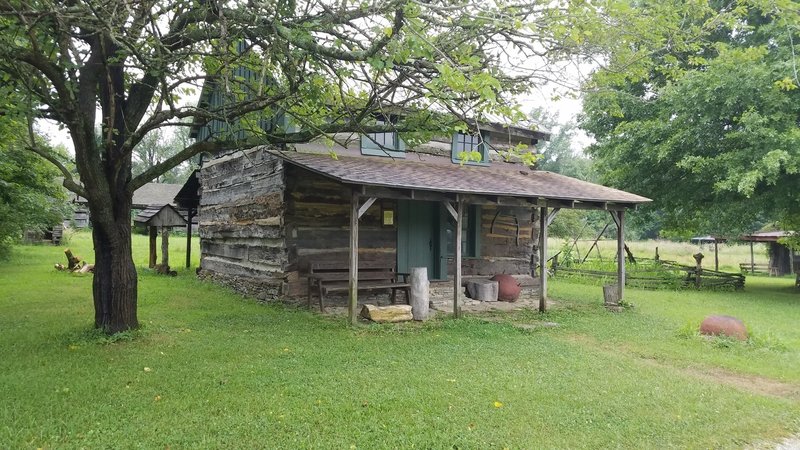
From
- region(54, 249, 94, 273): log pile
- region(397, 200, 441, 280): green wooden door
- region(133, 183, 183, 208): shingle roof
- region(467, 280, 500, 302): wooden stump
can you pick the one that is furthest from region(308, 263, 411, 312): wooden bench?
region(133, 183, 183, 208): shingle roof

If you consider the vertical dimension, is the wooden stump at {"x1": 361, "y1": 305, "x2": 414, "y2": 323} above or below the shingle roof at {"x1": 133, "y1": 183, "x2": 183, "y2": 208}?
below

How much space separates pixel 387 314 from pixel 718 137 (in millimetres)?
11526

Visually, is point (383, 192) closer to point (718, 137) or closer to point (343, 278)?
point (343, 278)

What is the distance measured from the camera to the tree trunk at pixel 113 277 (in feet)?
A: 22.0

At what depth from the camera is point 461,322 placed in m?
8.94

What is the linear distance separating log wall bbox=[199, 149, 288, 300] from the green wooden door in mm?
2614

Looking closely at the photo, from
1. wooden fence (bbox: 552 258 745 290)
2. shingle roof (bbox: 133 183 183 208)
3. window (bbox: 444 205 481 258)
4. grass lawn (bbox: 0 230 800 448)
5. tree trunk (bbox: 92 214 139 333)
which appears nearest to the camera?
grass lawn (bbox: 0 230 800 448)

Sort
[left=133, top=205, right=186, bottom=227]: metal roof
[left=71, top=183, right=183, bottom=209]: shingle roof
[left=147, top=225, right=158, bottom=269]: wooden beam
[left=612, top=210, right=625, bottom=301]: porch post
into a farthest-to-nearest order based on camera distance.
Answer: [left=71, top=183, right=183, bottom=209]: shingle roof
[left=147, top=225, right=158, bottom=269]: wooden beam
[left=133, top=205, right=186, bottom=227]: metal roof
[left=612, top=210, right=625, bottom=301]: porch post

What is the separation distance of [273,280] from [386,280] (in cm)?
235

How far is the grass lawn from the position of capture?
407 cm

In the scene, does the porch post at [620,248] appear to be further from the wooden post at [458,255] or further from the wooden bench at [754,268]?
the wooden bench at [754,268]

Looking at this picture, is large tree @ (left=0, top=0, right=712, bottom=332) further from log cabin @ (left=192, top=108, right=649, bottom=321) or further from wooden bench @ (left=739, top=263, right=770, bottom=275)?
wooden bench @ (left=739, top=263, right=770, bottom=275)

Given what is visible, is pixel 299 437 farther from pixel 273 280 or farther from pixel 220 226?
pixel 220 226

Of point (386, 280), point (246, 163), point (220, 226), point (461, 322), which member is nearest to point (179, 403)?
point (461, 322)
